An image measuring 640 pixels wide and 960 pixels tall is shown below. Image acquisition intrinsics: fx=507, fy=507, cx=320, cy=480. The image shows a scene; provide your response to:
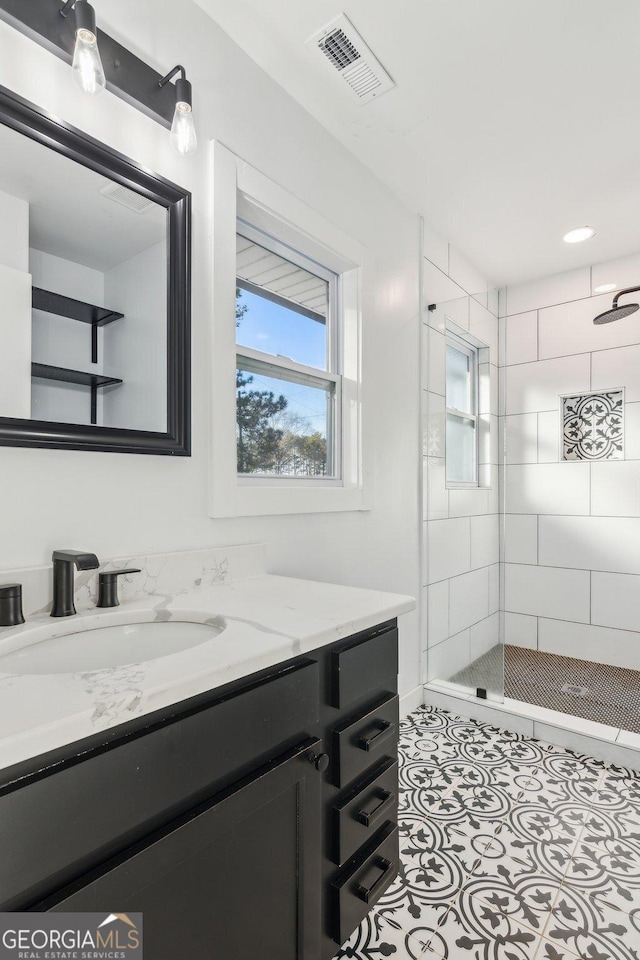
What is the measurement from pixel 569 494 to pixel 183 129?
2544 mm

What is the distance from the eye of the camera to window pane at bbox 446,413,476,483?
273 cm

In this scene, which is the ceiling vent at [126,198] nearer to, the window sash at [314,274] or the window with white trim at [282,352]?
the window with white trim at [282,352]

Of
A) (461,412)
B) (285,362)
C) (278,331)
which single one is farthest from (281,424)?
(461,412)

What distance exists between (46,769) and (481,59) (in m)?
2.22

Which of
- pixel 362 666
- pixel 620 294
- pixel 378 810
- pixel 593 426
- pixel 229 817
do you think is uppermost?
pixel 620 294

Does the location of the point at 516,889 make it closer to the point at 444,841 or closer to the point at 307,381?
the point at 444,841

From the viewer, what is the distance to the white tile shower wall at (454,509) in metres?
2.62

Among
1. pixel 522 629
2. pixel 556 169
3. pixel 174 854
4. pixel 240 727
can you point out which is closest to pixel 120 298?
pixel 240 727

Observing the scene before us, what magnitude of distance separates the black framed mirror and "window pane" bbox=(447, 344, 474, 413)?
173cm

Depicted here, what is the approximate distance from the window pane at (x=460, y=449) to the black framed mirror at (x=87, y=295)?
5.62 feet

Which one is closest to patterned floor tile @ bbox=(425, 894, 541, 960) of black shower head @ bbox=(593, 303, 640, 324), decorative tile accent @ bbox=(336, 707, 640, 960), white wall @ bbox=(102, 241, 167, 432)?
decorative tile accent @ bbox=(336, 707, 640, 960)

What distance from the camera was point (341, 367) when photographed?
2127mm

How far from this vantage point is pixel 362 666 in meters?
1.13

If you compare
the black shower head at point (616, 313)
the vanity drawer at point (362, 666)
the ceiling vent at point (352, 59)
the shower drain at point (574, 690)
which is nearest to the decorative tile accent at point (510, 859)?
the shower drain at point (574, 690)
